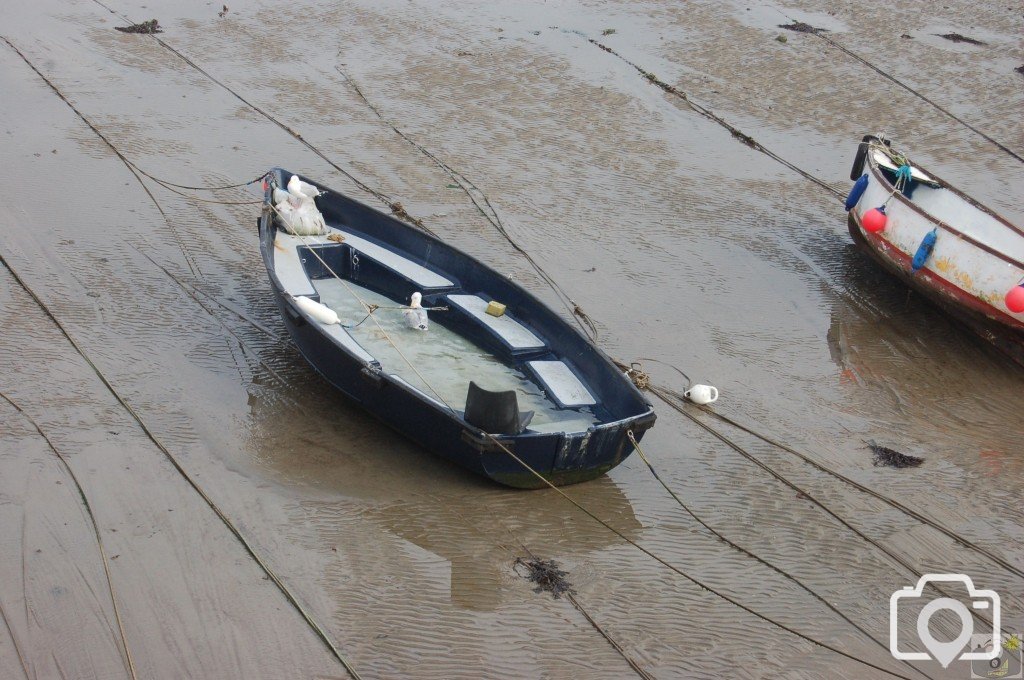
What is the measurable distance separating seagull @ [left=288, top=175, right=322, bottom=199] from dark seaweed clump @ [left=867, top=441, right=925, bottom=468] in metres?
5.78

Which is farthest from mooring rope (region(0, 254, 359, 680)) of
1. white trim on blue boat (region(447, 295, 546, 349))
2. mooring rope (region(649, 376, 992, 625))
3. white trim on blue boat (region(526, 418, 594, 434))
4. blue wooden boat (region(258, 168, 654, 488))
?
mooring rope (region(649, 376, 992, 625))

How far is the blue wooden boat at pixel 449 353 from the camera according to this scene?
302 inches

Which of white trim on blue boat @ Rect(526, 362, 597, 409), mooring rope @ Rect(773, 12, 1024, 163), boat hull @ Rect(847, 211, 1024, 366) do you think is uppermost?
mooring rope @ Rect(773, 12, 1024, 163)

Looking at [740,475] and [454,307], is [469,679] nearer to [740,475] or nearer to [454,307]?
[740,475]

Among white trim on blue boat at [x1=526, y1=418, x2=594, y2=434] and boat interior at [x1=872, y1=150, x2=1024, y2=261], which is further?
boat interior at [x1=872, y1=150, x2=1024, y2=261]

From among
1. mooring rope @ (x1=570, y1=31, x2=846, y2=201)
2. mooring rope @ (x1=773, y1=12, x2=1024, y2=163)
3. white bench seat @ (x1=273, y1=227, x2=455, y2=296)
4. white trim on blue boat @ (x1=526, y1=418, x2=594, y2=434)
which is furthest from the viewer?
mooring rope @ (x1=773, y1=12, x2=1024, y2=163)

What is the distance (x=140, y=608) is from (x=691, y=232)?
8.01 m

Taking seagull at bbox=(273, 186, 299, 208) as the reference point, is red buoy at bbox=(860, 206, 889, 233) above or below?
above

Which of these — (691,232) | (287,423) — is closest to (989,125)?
(691,232)

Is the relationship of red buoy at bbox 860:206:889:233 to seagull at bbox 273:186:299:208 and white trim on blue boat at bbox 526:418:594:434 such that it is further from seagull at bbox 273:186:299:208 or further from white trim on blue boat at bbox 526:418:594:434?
seagull at bbox 273:186:299:208

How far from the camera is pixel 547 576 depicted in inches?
Answer: 284

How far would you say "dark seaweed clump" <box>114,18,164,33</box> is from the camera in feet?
53.6

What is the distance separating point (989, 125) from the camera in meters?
15.8

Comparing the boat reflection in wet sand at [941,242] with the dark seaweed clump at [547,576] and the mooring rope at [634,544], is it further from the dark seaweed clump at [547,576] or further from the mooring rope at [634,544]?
the dark seaweed clump at [547,576]
